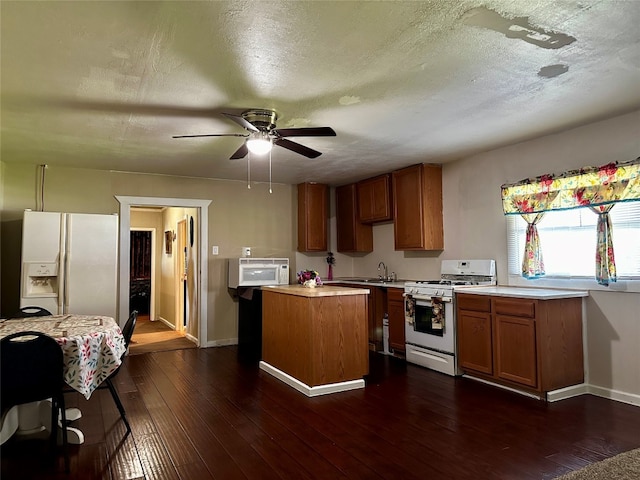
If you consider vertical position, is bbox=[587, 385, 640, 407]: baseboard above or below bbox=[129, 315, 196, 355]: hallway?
above

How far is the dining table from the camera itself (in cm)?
249

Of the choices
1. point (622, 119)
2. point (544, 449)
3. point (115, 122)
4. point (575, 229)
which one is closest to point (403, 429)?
point (544, 449)

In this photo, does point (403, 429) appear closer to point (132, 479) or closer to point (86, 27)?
point (132, 479)

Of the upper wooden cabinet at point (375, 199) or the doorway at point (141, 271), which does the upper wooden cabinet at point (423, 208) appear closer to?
the upper wooden cabinet at point (375, 199)

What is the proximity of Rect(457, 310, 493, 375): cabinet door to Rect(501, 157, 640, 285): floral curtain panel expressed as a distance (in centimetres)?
65

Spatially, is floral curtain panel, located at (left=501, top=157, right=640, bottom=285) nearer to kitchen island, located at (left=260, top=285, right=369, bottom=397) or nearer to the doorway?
kitchen island, located at (left=260, top=285, right=369, bottom=397)

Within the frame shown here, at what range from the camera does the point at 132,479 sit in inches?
89.4

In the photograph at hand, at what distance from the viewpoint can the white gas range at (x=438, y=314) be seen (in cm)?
420

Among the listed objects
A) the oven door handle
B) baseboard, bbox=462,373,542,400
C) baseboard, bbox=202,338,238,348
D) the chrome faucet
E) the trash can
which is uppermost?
→ the chrome faucet

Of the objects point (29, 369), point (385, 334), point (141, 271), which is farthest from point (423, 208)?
point (141, 271)

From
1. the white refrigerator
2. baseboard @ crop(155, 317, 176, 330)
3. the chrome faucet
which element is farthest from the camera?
baseboard @ crop(155, 317, 176, 330)

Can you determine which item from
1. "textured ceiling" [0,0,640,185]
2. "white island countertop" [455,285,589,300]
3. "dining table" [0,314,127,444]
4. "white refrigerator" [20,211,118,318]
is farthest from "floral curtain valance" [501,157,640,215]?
"white refrigerator" [20,211,118,318]

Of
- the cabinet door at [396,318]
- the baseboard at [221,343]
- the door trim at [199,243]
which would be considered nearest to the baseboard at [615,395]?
the cabinet door at [396,318]

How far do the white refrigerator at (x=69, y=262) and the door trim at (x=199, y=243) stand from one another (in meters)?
0.60
